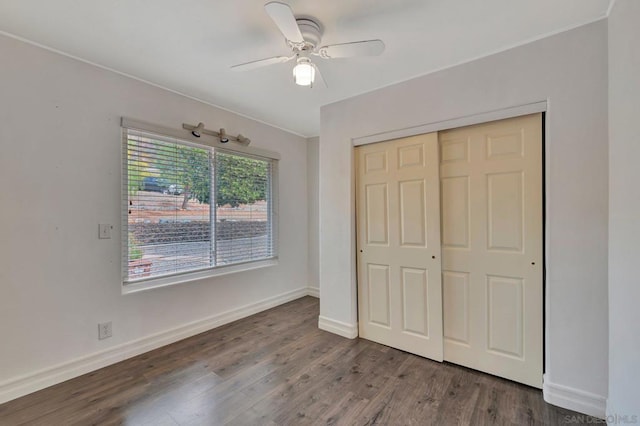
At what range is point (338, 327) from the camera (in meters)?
2.98

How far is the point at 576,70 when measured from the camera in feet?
5.90

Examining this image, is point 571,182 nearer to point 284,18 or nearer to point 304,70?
point 304,70

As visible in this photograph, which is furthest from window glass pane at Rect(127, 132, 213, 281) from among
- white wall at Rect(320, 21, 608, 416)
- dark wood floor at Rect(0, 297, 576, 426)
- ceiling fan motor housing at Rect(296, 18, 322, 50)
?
white wall at Rect(320, 21, 608, 416)

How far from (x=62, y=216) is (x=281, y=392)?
2.13 m

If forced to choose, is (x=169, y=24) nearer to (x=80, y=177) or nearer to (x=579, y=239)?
(x=80, y=177)

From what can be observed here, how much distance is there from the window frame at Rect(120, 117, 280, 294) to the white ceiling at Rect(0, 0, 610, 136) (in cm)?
47

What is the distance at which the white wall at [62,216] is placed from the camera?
75.5 inches

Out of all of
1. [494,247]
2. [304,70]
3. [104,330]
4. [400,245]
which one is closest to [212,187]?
[104,330]

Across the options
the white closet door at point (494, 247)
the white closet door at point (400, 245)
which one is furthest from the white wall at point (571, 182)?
the white closet door at point (400, 245)

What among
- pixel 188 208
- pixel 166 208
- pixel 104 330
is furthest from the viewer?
pixel 188 208

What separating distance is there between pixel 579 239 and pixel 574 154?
55 centimetres
